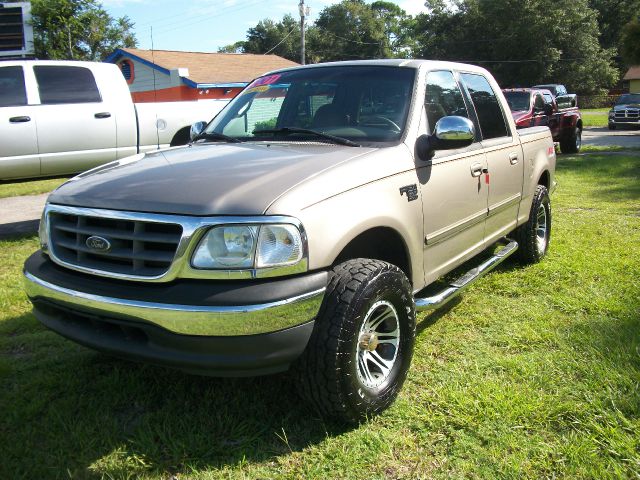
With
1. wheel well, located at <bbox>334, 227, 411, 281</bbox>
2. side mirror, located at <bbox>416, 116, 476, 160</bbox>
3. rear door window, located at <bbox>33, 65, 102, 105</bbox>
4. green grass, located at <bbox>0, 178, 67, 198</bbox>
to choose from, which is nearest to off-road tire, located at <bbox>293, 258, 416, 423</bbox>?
wheel well, located at <bbox>334, 227, 411, 281</bbox>

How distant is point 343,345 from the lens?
253 centimetres

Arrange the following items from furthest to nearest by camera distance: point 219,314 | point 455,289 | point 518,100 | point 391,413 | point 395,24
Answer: point 395,24, point 518,100, point 455,289, point 391,413, point 219,314

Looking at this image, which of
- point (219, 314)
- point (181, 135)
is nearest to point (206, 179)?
point (219, 314)

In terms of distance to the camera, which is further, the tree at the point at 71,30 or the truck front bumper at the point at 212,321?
the tree at the point at 71,30

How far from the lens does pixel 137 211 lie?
8.27ft

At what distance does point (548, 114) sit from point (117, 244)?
1417 centimetres

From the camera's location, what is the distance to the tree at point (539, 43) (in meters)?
47.9

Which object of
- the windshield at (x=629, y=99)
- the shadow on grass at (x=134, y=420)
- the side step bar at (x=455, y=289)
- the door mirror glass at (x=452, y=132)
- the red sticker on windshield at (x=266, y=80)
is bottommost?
the shadow on grass at (x=134, y=420)

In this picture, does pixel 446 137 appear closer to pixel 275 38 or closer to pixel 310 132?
pixel 310 132

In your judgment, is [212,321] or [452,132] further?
[452,132]

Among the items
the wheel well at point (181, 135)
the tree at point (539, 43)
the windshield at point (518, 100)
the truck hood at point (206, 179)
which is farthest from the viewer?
the tree at point (539, 43)

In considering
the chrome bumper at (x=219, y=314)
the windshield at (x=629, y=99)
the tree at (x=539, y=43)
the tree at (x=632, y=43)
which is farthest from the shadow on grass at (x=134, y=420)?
the tree at (x=539, y=43)

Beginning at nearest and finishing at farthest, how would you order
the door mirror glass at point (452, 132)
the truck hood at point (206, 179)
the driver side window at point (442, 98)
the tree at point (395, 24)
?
1. the truck hood at point (206, 179)
2. the door mirror glass at point (452, 132)
3. the driver side window at point (442, 98)
4. the tree at point (395, 24)

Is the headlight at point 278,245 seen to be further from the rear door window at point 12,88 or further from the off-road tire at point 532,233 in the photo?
the rear door window at point 12,88
